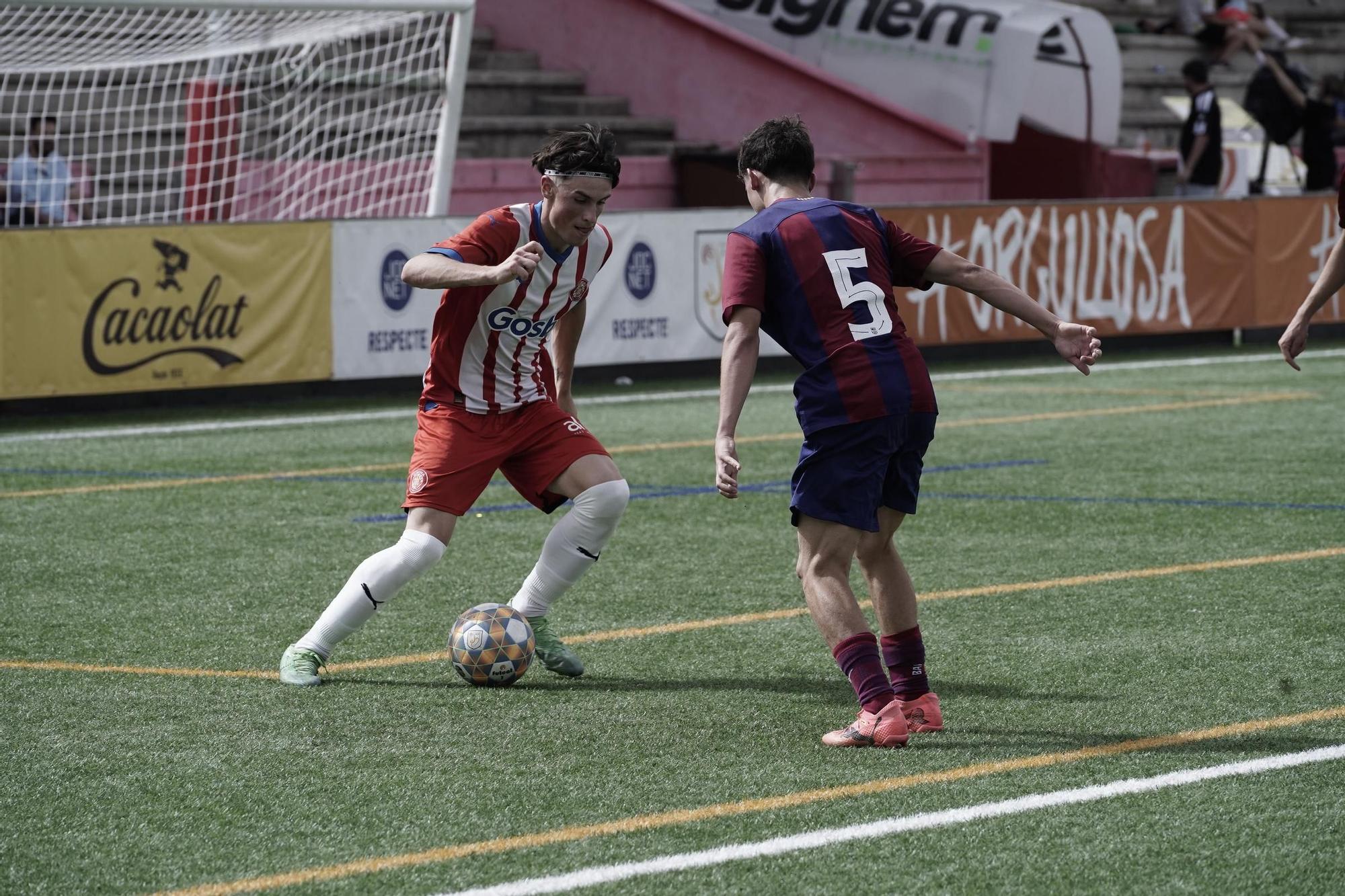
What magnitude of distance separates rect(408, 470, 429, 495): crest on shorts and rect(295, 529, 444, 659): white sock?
13 centimetres

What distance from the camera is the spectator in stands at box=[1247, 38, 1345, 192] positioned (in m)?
21.8

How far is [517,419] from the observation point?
6.41 meters

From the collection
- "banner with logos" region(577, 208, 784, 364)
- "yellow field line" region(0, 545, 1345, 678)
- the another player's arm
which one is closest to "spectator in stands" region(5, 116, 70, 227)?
"banner with logos" region(577, 208, 784, 364)

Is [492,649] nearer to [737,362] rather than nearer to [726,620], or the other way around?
[726,620]

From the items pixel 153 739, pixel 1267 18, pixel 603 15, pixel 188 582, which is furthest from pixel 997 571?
pixel 1267 18

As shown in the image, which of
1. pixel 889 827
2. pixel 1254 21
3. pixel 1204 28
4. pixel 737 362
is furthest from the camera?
pixel 1254 21

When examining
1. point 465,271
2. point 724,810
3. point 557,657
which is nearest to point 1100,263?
point 557,657

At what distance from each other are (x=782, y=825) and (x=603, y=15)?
67.7 ft

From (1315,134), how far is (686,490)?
13.8 metres

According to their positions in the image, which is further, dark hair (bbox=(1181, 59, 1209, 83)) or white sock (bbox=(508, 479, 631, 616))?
dark hair (bbox=(1181, 59, 1209, 83))

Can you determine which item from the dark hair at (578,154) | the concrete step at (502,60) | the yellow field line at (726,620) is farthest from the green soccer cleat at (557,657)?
the concrete step at (502,60)

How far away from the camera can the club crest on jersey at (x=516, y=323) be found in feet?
20.7

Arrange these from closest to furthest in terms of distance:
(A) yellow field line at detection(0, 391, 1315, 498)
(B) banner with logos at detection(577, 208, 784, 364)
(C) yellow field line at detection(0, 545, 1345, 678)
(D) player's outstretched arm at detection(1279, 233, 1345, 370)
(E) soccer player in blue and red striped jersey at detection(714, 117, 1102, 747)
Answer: (E) soccer player in blue and red striped jersey at detection(714, 117, 1102, 747) < (C) yellow field line at detection(0, 545, 1345, 678) < (D) player's outstretched arm at detection(1279, 233, 1345, 370) < (A) yellow field line at detection(0, 391, 1315, 498) < (B) banner with logos at detection(577, 208, 784, 364)

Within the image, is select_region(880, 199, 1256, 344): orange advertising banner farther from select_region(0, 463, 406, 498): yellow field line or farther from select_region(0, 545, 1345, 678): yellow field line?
select_region(0, 545, 1345, 678): yellow field line
